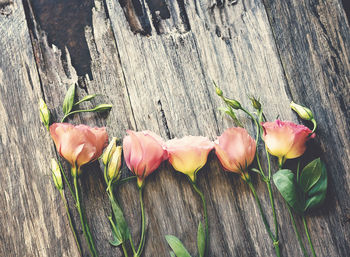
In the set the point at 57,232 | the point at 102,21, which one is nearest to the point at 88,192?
the point at 57,232

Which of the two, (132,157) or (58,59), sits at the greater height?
(58,59)

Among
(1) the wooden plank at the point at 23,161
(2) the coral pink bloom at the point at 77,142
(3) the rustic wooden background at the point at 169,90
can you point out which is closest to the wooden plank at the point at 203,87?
(3) the rustic wooden background at the point at 169,90

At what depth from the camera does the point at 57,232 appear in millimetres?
882

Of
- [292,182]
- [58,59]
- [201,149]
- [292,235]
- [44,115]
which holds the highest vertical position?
[58,59]

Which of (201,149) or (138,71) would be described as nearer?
(201,149)

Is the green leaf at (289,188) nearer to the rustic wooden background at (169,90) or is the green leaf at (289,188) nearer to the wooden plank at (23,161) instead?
the rustic wooden background at (169,90)

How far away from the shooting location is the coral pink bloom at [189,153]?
2.73 feet

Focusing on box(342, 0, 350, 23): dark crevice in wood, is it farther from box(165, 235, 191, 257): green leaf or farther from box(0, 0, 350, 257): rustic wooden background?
→ box(165, 235, 191, 257): green leaf

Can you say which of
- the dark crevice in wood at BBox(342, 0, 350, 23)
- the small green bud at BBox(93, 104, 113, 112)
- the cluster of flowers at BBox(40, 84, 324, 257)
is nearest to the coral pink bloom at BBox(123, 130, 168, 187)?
the cluster of flowers at BBox(40, 84, 324, 257)

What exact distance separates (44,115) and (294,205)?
621 millimetres

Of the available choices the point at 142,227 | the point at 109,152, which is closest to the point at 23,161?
the point at 109,152

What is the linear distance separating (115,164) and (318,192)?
0.47 m

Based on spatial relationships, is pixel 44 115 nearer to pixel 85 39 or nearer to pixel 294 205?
pixel 85 39

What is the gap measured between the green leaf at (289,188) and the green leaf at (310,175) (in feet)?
0.06
